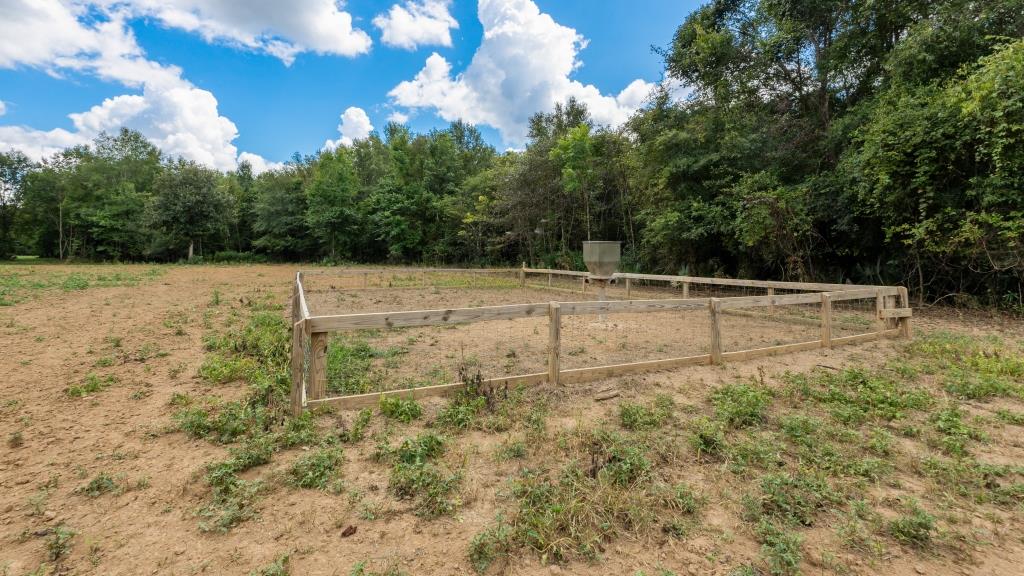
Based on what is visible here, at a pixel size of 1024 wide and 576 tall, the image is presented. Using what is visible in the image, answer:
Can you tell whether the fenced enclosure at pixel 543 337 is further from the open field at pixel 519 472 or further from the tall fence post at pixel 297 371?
the open field at pixel 519 472

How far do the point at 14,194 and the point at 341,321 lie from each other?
48.3 meters

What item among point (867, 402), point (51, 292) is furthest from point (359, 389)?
point (51, 292)

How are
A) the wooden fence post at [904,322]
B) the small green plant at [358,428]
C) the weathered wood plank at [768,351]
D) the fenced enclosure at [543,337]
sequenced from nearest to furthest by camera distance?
the small green plant at [358,428] → the fenced enclosure at [543,337] → the weathered wood plank at [768,351] → the wooden fence post at [904,322]

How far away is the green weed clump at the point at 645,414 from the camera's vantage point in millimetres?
3600

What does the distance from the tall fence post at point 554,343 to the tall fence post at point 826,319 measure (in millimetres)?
4199

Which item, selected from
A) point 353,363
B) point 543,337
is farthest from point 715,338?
point 353,363

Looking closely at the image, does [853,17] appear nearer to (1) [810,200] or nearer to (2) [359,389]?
(1) [810,200]

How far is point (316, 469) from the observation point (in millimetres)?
2838

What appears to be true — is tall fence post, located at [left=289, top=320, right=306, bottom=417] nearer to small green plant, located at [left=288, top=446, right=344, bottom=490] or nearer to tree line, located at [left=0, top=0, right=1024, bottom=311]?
small green plant, located at [left=288, top=446, right=344, bottom=490]

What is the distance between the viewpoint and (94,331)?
695cm

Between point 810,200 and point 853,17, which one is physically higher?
point 853,17

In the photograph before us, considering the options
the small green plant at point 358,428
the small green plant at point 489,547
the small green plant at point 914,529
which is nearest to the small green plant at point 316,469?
the small green plant at point 358,428

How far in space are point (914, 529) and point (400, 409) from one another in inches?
136

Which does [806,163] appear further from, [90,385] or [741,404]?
[90,385]
